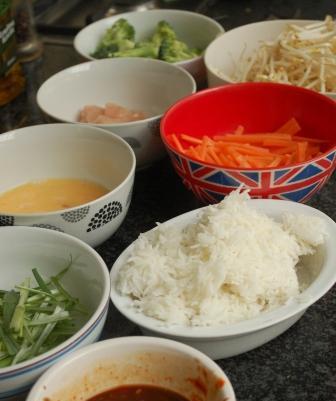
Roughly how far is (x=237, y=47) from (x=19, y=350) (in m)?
1.15

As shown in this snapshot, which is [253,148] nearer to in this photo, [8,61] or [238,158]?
[238,158]

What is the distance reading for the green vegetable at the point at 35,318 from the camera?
104cm

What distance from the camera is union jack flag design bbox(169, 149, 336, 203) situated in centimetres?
126

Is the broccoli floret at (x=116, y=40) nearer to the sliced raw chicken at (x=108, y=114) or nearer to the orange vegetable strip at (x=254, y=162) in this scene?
the sliced raw chicken at (x=108, y=114)

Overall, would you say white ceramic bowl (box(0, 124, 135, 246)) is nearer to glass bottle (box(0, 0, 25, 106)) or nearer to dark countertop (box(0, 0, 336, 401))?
dark countertop (box(0, 0, 336, 401))

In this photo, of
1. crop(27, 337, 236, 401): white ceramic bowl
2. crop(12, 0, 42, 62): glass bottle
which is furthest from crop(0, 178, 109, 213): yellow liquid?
crop(12, 0, 42, 62): glass bottle

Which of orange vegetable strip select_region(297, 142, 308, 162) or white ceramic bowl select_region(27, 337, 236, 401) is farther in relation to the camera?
orange vegetable strip select_region(297, 142, 308, 162)

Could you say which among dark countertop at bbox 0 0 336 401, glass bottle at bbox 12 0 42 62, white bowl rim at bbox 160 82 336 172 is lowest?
dark countertop at bbox 0 0 336 401

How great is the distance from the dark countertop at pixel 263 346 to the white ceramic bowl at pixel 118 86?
0.19 m

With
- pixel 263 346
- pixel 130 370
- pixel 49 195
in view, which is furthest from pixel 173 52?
pixel 130 370

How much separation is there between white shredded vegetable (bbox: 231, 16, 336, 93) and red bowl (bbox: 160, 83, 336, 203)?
13 centimetres

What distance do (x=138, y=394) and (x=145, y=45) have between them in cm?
130

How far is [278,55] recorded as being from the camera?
1.75 meters

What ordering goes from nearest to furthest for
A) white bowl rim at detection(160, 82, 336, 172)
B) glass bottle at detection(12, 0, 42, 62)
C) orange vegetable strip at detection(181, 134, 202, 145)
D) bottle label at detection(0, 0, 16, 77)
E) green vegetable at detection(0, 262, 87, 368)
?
green vegetable at detection(0, 262, 87, 368) → white bowl rim at detection(160, 82, 336, 172) → orange vegetable strip at detection(181, 134, 202, 145) → bottle label at detection(0, 0, 16, 77) → glass bottle at detection(12, 0, 42, 62)
